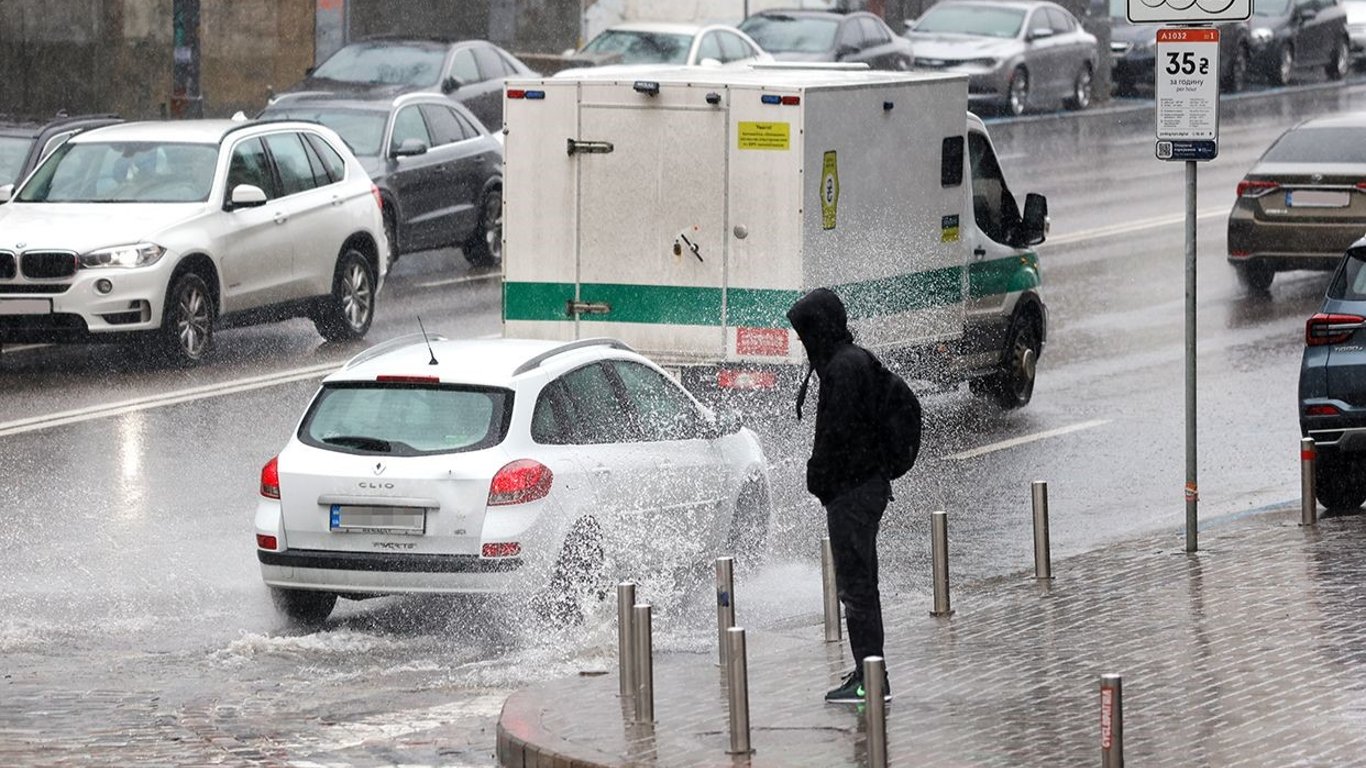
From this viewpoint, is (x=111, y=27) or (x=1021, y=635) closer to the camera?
(x=1021, y=635)

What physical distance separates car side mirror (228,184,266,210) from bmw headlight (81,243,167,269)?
0.98 metres

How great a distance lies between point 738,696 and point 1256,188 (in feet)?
53.6

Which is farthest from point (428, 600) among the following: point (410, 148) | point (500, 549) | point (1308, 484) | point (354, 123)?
point (354, 123)

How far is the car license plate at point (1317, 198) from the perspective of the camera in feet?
78.8

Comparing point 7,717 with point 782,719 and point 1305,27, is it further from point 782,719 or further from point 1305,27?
point 1305,27

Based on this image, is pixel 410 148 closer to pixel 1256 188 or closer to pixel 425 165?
pixel 425 165

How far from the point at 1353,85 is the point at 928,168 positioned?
32.3m

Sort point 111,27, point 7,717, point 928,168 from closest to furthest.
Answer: point 7,717, point 928,168, point 111,27

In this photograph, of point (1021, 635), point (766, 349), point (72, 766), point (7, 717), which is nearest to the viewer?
point (72, 766)

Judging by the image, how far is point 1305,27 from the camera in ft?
157

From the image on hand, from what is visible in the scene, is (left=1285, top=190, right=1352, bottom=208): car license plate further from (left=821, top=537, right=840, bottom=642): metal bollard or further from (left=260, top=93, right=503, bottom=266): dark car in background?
(left=821, top=537, right=840, bottom=642): metal bollard

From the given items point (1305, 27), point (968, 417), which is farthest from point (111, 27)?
point (1305, 27)

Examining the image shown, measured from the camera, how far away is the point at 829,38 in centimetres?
Answer: 3878

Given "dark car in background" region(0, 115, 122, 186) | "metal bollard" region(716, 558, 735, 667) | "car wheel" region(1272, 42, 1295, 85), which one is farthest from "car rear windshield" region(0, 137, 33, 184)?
"car wheel" region(1272, 42, 1295, 85)
